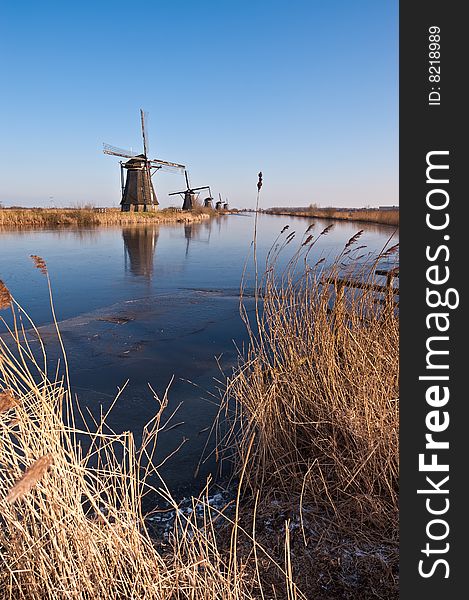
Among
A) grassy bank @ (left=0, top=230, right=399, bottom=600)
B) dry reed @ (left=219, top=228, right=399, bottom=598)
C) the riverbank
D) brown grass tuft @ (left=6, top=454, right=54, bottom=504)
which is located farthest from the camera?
the riverbank

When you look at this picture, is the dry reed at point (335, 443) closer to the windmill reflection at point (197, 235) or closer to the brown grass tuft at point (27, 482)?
the brown grass tuft at point (27, 482)

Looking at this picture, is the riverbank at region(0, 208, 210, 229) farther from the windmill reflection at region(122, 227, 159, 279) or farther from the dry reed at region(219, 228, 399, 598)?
the dry reed at region(219, 228, 399, 598)

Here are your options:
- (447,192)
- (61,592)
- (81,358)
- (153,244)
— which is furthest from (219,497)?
(153,244)

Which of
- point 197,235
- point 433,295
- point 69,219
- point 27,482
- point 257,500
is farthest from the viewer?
point 69,219

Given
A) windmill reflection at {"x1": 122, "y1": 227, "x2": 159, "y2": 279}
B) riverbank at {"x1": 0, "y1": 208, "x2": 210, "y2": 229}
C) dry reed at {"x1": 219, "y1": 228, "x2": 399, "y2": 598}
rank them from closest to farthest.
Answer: dry reed at {"x1": 219, "y1": 228, "x2": 399, "y2": 598}, windmill reflection at {"x1": 122, "y1": 227, "x2": 159, "y2": 279}, riverbank at {"x1": 0, "y1": 208, "x2": 210, "y2": 229}

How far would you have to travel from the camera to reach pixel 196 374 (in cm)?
483

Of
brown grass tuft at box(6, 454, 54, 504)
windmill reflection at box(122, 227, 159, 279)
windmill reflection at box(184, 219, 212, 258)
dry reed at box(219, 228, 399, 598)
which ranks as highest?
windmill reflection at box(184, 219, 212, 258)

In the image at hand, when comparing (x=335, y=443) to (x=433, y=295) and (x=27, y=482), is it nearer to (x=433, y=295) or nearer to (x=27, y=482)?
(x=433, y=295)

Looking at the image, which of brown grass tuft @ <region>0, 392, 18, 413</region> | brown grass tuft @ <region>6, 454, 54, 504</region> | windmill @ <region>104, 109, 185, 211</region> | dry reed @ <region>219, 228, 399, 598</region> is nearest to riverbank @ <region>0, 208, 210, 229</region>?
windmill @ <region>104, 109, 185, 211</region>

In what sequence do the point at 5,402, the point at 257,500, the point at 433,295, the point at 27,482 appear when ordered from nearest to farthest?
the point at 27,482 < the point at 5,402 < the point at 433,295 < the point at 257,500

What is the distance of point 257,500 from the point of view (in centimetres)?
231

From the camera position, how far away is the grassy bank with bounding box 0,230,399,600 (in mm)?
1486

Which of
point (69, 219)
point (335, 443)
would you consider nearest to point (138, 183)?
point (69, 219)

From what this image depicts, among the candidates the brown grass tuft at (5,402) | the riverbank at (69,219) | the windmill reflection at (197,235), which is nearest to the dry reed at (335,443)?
the brown grass tuft at (5,402)
